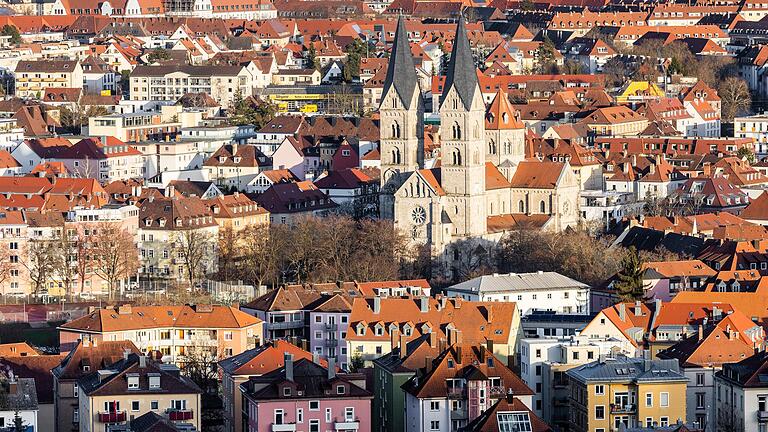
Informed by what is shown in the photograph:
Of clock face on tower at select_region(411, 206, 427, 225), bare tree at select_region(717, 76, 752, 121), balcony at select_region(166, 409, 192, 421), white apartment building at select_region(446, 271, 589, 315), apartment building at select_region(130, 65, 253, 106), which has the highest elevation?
apartment building at select_region(130, 65, 253, 106)

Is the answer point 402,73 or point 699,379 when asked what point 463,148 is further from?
point 699,379

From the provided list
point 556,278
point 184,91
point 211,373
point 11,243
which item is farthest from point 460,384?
point 184,91

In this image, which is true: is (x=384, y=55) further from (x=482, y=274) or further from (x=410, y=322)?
(x=410, y=322)

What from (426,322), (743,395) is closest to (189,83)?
(426,322)

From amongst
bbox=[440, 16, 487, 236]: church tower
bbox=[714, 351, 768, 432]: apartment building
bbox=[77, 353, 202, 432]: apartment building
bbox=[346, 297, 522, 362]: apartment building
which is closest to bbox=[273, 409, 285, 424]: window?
bbox=[77, 353, 202, 432]: apartment building

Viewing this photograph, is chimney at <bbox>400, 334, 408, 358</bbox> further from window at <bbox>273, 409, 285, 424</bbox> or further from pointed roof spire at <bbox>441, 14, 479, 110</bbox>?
pointed roof spire at <bbox>441, 14, 479, 110</bbox>

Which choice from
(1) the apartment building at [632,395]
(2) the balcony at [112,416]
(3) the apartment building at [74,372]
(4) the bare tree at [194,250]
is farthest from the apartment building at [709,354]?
(4) the bare tree at [194,250]

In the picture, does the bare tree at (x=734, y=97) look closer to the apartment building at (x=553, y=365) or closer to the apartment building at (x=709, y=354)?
the apartment building at (x=709, y=354)
